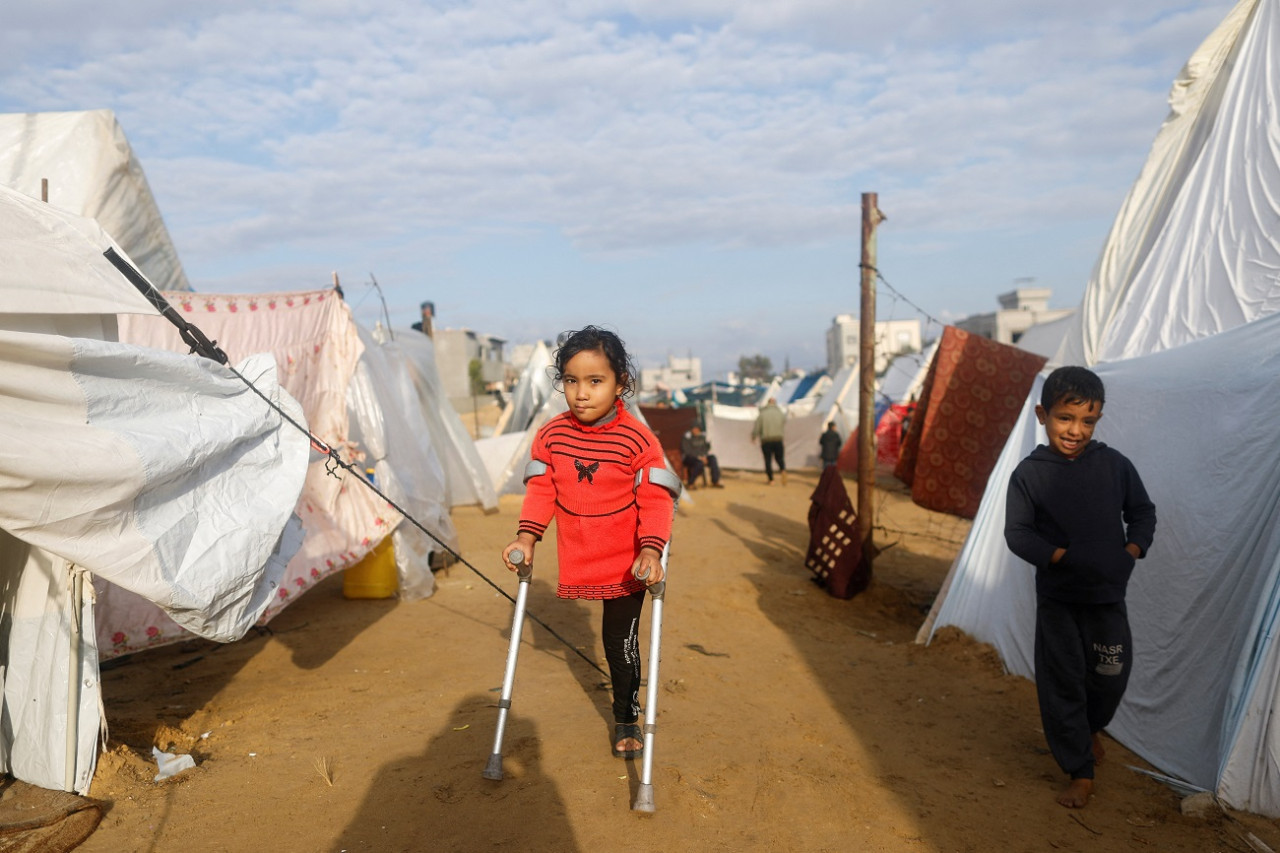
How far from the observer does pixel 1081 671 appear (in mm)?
3607

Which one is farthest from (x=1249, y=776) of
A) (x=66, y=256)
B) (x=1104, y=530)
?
(x=66, y=256)

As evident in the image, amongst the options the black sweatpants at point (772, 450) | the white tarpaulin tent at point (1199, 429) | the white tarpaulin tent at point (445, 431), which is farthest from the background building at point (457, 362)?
the white tarpaulin tent at point (1199, 429)

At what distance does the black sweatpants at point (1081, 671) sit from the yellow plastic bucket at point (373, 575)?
4984 mm

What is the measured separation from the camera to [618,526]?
350 centimetres

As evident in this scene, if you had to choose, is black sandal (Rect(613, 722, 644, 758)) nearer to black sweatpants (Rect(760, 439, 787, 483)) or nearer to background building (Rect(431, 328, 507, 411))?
black sweatpants (Rect(760, 439, 787, 483))

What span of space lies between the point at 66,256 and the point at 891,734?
159 inches

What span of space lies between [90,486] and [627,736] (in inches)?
81.5

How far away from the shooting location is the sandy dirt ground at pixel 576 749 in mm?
3158

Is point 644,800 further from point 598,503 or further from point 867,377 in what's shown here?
point 867,377

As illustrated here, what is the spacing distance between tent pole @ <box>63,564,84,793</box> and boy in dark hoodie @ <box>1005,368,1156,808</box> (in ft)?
11.3

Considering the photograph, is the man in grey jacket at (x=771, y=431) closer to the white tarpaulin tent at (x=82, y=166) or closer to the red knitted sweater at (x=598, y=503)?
the white tarpaulin tent at (x=82, y=166)

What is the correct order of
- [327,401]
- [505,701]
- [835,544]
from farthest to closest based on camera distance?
1. [835,544]
2. [327,401]
3. [505,701]

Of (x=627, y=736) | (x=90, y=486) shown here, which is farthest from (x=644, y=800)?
(x=90, y=486)

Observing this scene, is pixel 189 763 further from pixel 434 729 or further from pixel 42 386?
pixel 42 386
